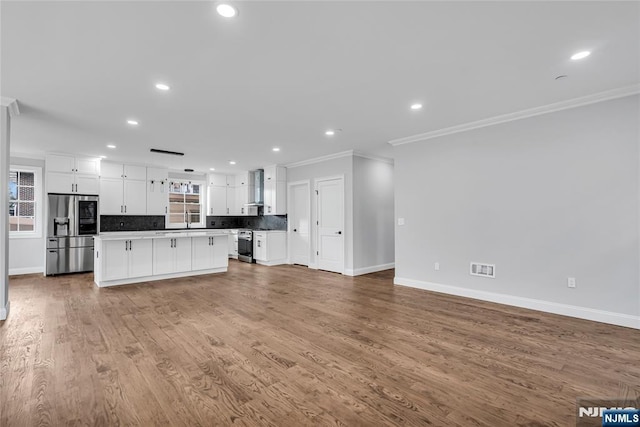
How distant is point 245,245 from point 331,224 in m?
2.90

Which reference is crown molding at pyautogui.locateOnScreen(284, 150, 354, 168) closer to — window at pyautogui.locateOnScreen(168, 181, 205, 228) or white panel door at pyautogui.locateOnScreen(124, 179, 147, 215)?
window at pyautogui.locateOnScreen(168, 181, 205, 228)

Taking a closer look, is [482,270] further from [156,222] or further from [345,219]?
[156,222]

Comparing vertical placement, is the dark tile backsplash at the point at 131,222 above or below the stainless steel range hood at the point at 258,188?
below

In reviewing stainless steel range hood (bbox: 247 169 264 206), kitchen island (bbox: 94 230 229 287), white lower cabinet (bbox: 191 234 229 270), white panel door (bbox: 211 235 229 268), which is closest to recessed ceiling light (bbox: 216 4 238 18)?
kitchen island (bbox: 94 230 229 287)

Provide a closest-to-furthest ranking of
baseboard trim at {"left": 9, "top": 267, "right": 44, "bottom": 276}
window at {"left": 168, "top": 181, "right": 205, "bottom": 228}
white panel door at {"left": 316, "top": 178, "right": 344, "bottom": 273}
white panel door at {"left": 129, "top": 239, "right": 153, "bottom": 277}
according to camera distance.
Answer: white panel door at {"left": 129, "top": 239, "right": 153, "bottom": 277} < baseboard trim at {"left": 9, "top": 267, "right": 44, "bottom": 276} < white panel door at {"left": 316, "top": 178, "right": 344, "bottom": 273} < window at {"left": 168, "top": 181, "right": 205, "bottom": 228}

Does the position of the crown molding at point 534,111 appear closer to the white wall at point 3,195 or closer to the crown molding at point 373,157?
the crown molding at point 373,157

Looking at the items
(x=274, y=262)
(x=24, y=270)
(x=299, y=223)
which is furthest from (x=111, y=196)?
(x=299, y=223)

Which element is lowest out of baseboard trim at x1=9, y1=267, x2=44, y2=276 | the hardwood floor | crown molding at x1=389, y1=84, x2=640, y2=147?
the hardwood floor

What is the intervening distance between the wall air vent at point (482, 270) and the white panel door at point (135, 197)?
7562mm

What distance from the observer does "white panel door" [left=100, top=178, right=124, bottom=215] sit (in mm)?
7172

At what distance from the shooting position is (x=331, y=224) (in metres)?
6.76

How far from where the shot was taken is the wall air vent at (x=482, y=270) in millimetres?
4273

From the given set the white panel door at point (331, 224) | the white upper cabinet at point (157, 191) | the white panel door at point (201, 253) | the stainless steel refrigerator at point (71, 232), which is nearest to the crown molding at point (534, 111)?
Result: the white panel door at point (331, 224)

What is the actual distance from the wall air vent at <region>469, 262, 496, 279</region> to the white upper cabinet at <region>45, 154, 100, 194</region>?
309 inches
